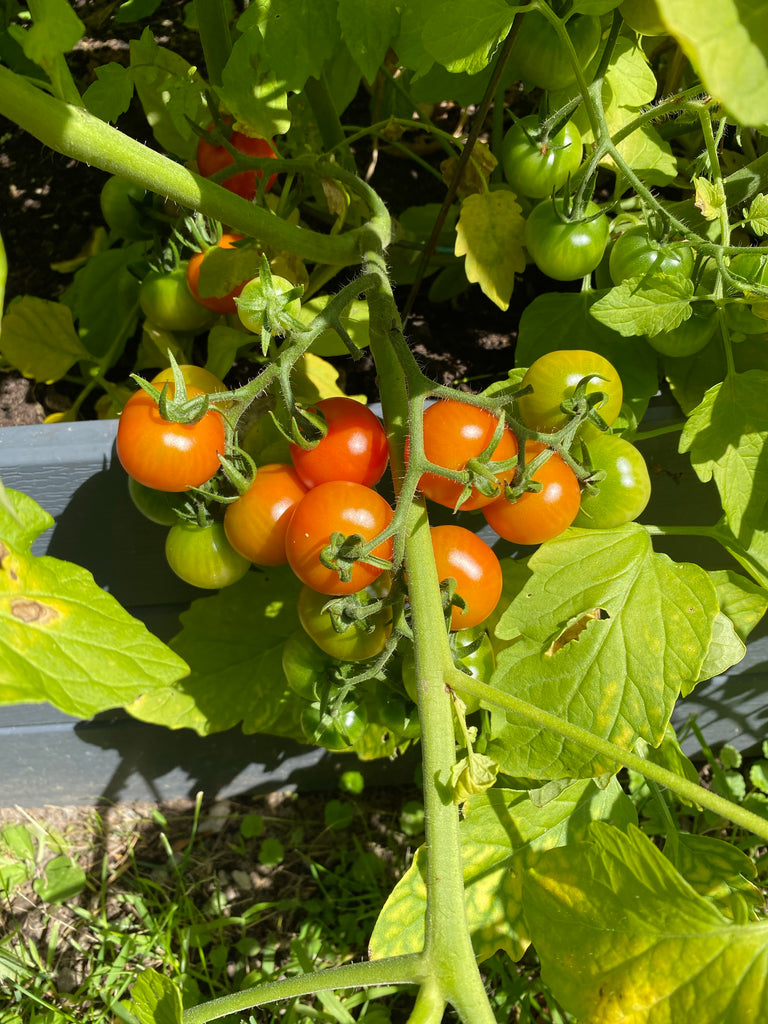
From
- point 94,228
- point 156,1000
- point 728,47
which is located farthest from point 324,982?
point 94,228

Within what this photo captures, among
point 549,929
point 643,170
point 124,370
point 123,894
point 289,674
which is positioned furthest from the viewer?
point 123,894

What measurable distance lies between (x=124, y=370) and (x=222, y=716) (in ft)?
1.83

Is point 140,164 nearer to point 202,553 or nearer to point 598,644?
point 202,553

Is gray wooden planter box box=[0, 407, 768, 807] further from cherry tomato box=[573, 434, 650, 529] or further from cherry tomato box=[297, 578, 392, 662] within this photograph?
cherry tomato box=[297, 578, 392, 662]

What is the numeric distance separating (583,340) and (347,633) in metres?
0.49

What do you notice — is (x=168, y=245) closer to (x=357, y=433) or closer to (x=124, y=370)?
(x=124, y=370)

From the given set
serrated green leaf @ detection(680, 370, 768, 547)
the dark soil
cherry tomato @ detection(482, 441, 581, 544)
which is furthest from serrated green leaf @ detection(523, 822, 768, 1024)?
the dark soil

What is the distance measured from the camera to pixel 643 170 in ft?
3.48

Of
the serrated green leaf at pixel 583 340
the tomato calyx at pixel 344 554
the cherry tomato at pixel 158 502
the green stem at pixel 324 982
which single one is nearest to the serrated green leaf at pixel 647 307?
the serrated green leaf at pixel 583 340

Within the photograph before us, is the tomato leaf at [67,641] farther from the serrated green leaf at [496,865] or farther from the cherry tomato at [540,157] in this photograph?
the cherry tomato at [540,157]

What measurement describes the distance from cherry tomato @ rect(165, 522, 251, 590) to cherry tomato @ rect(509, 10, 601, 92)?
0.63 m

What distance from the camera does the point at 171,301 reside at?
3.39ft

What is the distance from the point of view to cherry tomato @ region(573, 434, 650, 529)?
2.74 ft

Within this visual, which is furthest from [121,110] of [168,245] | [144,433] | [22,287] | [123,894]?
[123,894]
